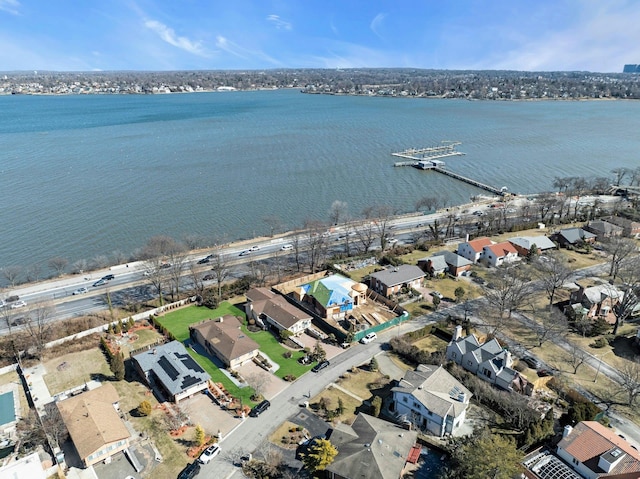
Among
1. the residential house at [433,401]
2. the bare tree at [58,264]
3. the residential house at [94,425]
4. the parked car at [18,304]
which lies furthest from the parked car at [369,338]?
the bare tree at [58,264]

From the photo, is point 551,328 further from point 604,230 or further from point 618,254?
point 604,230

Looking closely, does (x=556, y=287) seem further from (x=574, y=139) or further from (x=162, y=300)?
(x=574, y=139)

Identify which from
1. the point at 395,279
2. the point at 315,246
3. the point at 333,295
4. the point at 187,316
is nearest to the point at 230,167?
the point at 315,246

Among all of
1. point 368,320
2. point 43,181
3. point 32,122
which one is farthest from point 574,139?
point 32,122

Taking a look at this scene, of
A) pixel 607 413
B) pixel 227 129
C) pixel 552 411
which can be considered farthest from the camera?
pixel 227 129

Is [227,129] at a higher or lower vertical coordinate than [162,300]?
higher

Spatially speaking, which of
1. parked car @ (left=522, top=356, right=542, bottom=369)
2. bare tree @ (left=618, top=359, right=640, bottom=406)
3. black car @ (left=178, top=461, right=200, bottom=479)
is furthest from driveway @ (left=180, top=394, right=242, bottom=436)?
bare tree @ (left=618, top=359, right=640, bottom=406)
